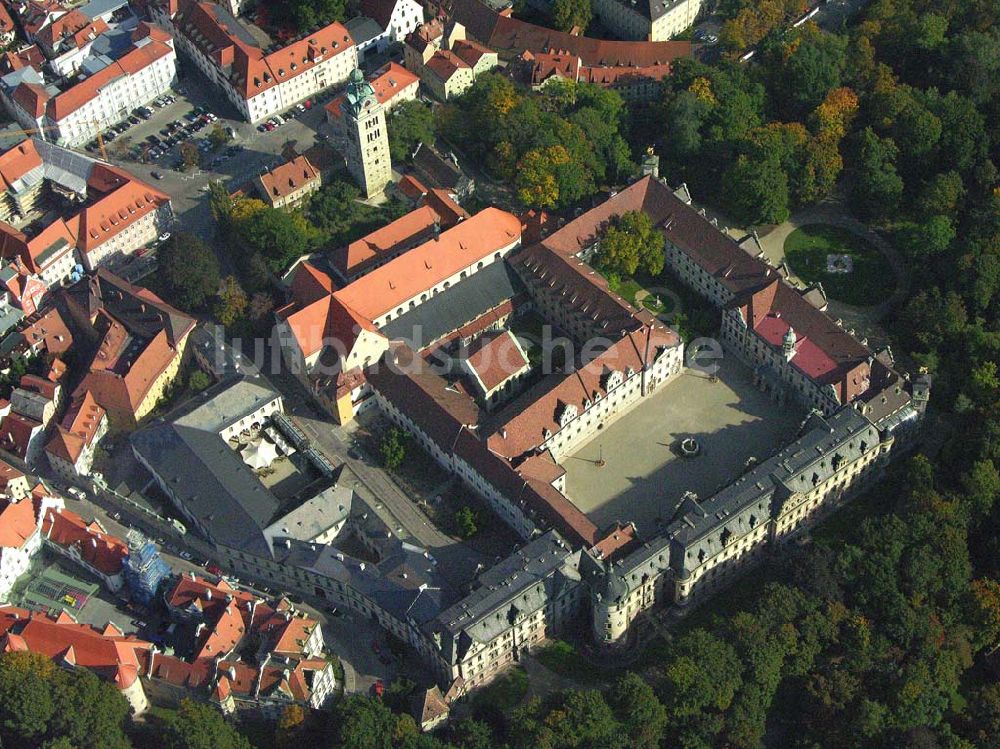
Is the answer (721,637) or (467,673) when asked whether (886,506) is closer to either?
(721,637)

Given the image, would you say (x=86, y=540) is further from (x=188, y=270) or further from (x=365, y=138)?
A: (x=365, y=138)

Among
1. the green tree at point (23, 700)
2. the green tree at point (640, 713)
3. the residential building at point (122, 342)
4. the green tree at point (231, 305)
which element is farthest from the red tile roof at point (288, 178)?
the green tree at point (640, 713)

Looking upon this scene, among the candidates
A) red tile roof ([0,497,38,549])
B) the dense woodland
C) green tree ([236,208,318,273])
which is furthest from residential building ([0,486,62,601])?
green tree ([236,208,318,273])

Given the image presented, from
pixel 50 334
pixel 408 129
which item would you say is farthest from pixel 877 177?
pixel 50 334

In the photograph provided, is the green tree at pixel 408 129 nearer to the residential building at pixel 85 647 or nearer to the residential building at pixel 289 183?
the residential building at pixel 289 183

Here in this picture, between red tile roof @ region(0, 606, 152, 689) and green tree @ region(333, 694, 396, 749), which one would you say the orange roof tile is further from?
green tree @ region(333, 694, 396, 749)

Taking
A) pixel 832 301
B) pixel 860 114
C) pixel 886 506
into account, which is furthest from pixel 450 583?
pixel 860 114
